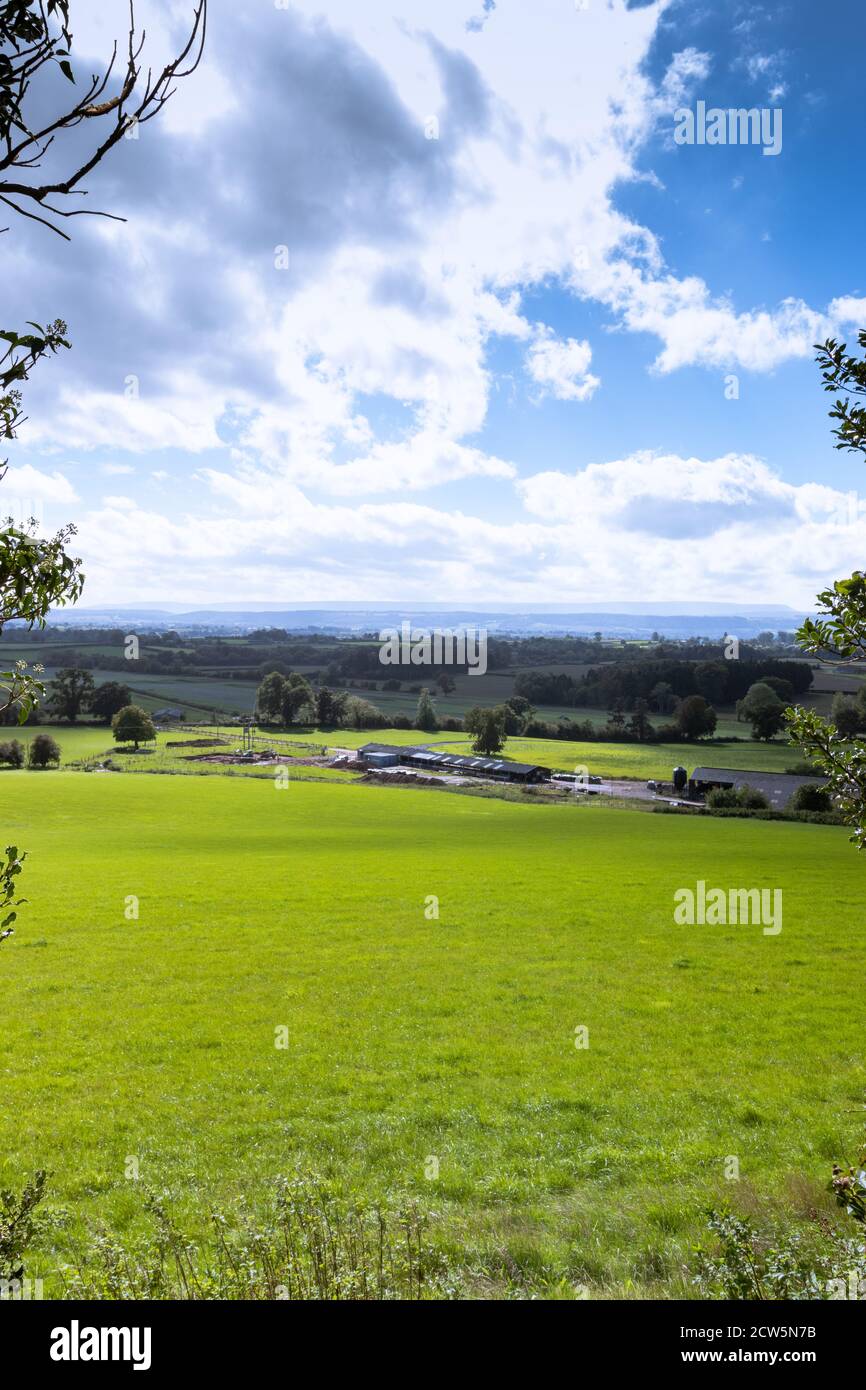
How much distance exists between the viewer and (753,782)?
71.9m

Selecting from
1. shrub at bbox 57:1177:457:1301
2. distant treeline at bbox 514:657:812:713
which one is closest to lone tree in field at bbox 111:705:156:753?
distant treeline at bbox 514:657:812:713

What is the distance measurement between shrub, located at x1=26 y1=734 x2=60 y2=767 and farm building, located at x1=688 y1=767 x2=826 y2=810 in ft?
208

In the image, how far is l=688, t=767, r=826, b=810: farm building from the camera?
68.2m

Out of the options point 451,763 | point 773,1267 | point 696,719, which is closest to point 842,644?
point 773,1267

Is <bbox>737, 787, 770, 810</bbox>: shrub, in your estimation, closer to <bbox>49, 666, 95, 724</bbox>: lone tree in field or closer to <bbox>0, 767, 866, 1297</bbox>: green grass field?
<bbox>0, 767, 866, 1297</bbox>: green grass field

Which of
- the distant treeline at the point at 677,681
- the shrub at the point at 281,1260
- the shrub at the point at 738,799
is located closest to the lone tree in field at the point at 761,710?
the distant treeline at the point at 677,681

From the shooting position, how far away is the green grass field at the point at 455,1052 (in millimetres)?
8219

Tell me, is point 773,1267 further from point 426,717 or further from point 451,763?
point 426,717

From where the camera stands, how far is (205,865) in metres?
33.6

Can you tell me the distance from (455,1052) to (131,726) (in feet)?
260
